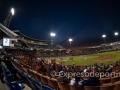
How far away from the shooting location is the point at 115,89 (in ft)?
15.1

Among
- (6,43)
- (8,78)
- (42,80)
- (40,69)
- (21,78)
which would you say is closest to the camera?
(8,78)

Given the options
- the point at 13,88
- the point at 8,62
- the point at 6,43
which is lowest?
the point at 13,88

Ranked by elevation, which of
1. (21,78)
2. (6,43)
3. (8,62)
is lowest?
(21,78)

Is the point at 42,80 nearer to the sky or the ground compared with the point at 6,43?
nearer to the ground

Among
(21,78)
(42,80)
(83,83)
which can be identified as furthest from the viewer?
(21,78)

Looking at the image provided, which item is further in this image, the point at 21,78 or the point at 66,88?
the point at 21,78

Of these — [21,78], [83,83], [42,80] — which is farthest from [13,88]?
[21,78]

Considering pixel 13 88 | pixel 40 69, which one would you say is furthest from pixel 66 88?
pixel 40 69

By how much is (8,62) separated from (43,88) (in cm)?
364

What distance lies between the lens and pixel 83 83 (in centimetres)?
504

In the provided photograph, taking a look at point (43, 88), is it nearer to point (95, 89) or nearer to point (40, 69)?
point (95, 89)

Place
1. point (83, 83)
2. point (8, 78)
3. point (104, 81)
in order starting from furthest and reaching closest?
point (104, 81) < point (83, 83) < point (8, 78)

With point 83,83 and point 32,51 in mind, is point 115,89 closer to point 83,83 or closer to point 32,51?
point 83,83

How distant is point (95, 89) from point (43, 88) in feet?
A: 5.96
